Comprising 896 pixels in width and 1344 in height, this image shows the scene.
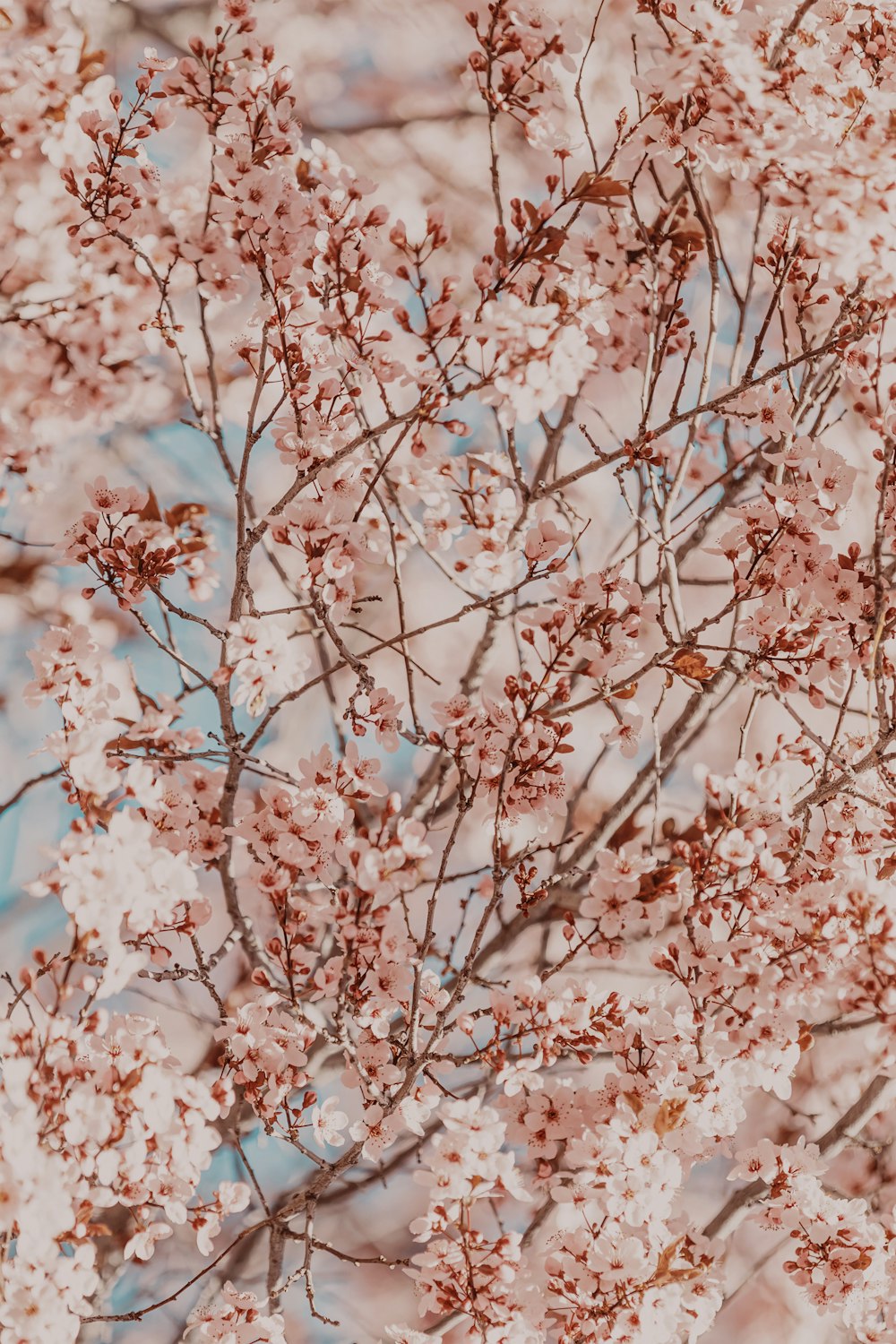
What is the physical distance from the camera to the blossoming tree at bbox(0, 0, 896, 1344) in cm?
136

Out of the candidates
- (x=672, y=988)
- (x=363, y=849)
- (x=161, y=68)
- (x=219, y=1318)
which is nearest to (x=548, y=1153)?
(x=672, y=988)

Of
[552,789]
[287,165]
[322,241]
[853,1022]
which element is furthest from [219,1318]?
[287,165]

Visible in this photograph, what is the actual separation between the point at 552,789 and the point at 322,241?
38.9 inches

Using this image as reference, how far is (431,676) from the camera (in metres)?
1.68

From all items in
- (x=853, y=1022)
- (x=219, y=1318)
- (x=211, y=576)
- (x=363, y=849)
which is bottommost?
(x=853, y=1022)

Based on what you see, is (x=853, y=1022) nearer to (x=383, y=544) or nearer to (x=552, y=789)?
(x=552, y=789)

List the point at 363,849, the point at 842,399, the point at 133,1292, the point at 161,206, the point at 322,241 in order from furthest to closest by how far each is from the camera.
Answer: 1. the point at 842,399
2. the point at 133,1292
3. the point at 161,206
4. the point at 322,241
5. the point at 363,849

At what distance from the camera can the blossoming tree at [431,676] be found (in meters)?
1.36

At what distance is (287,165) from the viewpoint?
159 cm

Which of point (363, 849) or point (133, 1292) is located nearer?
point (363, 849)

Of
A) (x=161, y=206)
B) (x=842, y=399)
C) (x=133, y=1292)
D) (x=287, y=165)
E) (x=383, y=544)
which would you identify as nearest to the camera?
(x=287, y=165)

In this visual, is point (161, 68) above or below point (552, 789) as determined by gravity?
above

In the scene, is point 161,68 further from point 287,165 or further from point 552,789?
point 552,789

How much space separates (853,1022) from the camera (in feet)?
6.43
